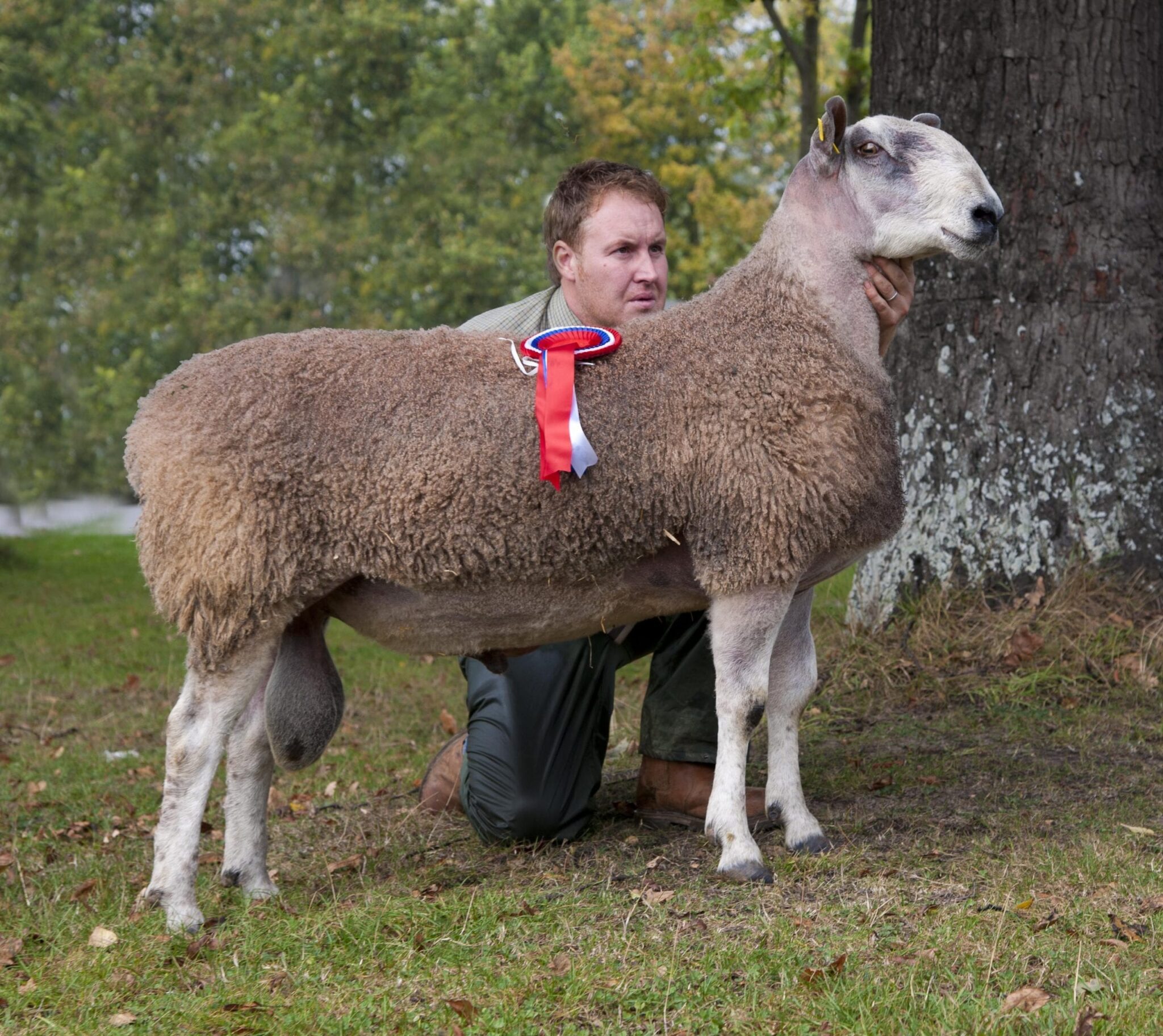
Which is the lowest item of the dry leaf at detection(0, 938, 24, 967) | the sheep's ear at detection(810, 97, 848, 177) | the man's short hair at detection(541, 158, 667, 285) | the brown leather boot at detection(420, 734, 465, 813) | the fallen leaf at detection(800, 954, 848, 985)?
the brown leather boot at detection(420, 734, 465, 813)

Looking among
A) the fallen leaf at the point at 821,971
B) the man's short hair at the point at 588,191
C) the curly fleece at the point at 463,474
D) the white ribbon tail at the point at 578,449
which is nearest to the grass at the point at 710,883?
the fallen leaf at the point at 821,971

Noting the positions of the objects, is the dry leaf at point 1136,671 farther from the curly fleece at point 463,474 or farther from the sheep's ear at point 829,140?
the sheep's ear at point 829,140

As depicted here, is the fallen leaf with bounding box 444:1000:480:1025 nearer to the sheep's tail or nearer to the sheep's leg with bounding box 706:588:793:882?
the sheep's leg with bounding box 706:588:793:882

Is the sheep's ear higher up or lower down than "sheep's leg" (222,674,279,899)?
higher up

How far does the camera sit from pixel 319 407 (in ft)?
11.6

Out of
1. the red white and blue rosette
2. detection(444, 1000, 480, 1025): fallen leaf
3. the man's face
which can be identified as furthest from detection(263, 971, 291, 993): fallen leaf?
the man's face

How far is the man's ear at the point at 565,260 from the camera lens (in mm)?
4578

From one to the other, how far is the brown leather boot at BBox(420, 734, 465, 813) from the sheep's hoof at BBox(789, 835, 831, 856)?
139cm

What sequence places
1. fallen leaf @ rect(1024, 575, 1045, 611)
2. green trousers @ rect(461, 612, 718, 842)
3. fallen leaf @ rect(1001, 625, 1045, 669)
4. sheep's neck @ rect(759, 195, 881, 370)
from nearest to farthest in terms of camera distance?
sheep's neck @ rect(759, 195, 881, 370), green trousers @ rect(461, 612, 718, 842), fallen leaf @ rect(1001, 625, 1045, 669), fallen leaf @ rect(1024, 575, 1045, 611)

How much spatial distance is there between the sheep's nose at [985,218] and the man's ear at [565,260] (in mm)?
1524

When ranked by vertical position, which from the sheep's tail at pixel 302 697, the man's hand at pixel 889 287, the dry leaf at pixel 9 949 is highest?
the man's hand at pixel 889 287

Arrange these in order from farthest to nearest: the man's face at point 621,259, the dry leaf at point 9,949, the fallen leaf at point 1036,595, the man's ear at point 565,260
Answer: the fallen leaf at point 1036,595, the man's ear at point 565,260, the man's face at point 621,259, the dry leaf at point 9,949

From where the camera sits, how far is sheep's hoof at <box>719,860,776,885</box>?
3564 mm

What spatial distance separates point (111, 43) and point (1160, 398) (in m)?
26.4
